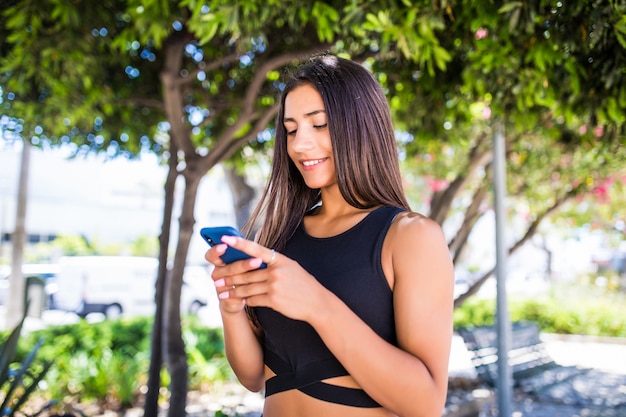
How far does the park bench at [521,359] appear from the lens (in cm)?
631

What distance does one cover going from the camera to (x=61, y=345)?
740cm

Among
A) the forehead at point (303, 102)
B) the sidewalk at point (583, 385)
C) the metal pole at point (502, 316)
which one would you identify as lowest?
the sidewalk at point (583, 385)

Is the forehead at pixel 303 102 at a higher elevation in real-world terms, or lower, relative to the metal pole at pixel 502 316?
higher

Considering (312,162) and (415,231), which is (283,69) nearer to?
(312,162)

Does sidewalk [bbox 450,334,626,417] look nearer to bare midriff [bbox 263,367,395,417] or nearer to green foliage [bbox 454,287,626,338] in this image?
green foliage [bbox 454,287,626,338]

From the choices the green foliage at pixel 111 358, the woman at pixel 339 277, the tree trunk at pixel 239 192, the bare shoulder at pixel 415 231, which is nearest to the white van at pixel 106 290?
the green foliage at pixel 111 358

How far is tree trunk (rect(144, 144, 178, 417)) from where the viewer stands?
15.2 ft

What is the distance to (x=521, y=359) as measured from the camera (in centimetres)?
697

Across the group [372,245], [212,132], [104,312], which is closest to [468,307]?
[212,132]

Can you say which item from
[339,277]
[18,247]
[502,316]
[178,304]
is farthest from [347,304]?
[18,247]

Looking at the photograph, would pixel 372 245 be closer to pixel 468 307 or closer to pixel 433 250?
pixel 433 250

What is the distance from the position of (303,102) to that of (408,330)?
61 centimetres

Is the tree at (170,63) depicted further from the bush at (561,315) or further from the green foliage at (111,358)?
the bush at (561,315)

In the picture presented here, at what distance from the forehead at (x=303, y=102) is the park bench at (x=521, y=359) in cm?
512
